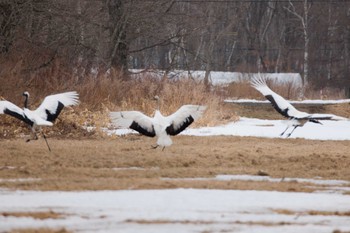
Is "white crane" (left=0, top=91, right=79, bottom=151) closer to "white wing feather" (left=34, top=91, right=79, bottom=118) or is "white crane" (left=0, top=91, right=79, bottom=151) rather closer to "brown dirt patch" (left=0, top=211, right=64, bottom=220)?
"white wing feather" (left=34, top=91, right=79, bottom=118)

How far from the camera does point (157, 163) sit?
13.4 m

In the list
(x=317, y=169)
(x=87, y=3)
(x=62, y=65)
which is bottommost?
(x=317, y=169)

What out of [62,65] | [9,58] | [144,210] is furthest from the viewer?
[62,65]

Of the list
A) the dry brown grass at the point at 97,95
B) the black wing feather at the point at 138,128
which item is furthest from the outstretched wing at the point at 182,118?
the dry brown grass at the point at 97,95

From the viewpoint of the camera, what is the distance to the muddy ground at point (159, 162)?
1111cm

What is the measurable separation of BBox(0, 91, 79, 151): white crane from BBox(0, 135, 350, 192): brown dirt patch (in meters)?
0.47

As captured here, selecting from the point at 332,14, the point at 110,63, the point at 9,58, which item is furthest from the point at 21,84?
the point at 332,14

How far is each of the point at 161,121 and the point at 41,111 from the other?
218 centimetres

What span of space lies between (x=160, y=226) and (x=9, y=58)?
49.6 feet

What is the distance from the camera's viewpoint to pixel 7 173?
11.9m

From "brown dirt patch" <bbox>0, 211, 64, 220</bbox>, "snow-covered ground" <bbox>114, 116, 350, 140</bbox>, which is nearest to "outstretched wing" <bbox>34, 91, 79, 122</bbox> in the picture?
"snow-covered ground" <bbox>114, 116, 350, 140</bbox>

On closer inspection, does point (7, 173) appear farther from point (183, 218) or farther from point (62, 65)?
point (62, 65)

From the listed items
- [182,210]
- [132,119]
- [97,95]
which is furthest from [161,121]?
[97,95]

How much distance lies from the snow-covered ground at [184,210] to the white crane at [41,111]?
17.2 ft
